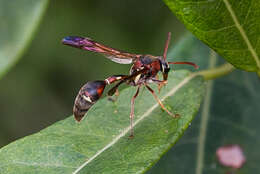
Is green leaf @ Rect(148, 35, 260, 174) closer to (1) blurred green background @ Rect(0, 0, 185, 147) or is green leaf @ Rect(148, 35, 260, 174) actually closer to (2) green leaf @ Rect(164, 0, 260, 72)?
(2) green leaf @ Rect(164, 0, 260, 72)

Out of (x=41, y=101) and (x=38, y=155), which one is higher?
(x=38, y=155)

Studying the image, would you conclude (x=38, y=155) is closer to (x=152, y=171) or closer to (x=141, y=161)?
(x=141, y=161)

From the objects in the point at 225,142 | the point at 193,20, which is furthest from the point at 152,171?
the point at 193,20

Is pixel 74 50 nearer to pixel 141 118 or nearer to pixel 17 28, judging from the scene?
pixel 17 28

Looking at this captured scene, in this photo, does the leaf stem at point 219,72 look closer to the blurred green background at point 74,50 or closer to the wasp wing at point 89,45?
the wasp wing at point 89,45

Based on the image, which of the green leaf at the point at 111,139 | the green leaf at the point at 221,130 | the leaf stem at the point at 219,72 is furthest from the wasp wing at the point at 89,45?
the green leaf at the point at 221,130

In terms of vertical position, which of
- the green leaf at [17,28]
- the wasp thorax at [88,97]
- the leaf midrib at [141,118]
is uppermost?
the green leaf at [17,28]
